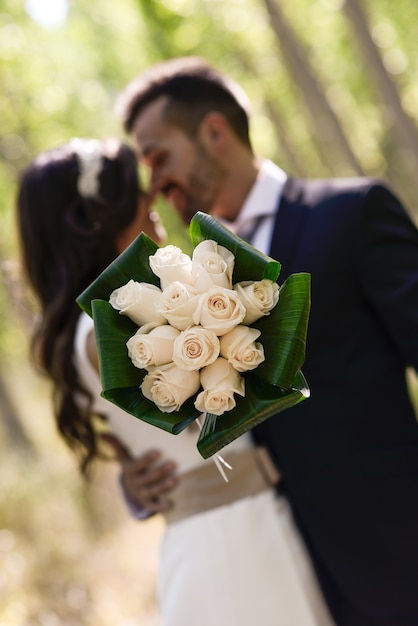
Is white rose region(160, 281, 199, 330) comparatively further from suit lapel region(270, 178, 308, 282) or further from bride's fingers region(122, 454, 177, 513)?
bride's fingers region(122, 454, 177, 513)

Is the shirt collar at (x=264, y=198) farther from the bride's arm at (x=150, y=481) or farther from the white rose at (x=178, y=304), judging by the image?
the white rose at (x=178, y=304)

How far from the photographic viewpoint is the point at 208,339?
5.24ft

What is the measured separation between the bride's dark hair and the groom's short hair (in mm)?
605

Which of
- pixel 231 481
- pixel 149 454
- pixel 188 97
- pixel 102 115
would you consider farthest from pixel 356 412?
pixel 102 115

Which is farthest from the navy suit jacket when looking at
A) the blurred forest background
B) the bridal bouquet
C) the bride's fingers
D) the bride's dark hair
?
the blurred forest background

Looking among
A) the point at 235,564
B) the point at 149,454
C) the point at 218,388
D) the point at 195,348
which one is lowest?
the point at 235,564

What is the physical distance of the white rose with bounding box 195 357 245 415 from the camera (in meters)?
1.63

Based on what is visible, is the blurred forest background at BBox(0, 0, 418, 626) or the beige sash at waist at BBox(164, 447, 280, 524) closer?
the beige sash at waist at BBox(164, 447, 280, 524)

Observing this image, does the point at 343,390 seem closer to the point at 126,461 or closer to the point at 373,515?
the point at 373,515

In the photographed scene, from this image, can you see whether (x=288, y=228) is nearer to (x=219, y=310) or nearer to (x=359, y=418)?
(x=359, y=418)

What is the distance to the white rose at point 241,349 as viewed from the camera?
5.37 ft

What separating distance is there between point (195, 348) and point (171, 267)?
0.72 feet

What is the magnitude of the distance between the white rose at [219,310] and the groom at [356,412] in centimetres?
98

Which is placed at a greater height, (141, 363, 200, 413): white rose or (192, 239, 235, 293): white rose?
(192, 239, 235, 293): white rose
